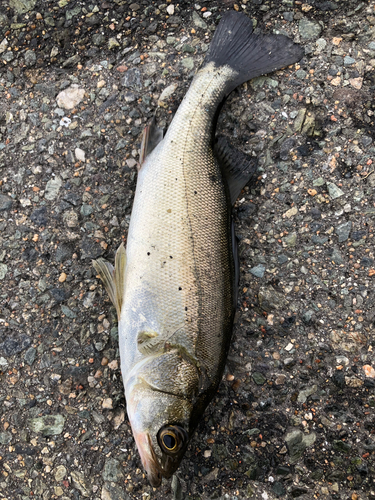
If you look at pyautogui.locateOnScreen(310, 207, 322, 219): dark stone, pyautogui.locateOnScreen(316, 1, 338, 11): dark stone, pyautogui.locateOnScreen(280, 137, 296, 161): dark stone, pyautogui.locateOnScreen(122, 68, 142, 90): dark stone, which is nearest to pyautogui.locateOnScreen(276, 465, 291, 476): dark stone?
pyautogui.locateOnScreen(310, 207, 322, 219): dark stone

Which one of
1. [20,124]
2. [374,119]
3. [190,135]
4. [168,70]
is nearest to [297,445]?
[190,135]

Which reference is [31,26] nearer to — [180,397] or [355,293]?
[180,397]

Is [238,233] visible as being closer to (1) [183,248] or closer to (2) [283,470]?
(1) [183,248]

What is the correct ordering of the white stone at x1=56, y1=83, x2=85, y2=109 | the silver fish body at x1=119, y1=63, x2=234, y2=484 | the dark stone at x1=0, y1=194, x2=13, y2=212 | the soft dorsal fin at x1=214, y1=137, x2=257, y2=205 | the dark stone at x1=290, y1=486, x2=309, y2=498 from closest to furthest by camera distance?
Result: the silver fish body at x1=119, y1=63, x2=234, y2=484 → the dark stone at x1=290, y1=486, x2=309, y2=498 → the soft dorsal fin at x1=214, y1=137, x2=257, y2=205 → the dark stone at x1=0, y1=194, x2=13, y2=212 → the white stone at x1=56, y1=83, x2=85, y2=109

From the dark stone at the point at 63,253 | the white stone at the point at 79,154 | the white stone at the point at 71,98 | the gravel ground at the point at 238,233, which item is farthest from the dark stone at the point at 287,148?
the dark stone at the point at 63,253

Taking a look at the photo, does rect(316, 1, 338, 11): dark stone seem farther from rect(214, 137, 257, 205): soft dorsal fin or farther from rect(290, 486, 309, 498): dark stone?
rect(290, 486, 309, 498): dark stone
